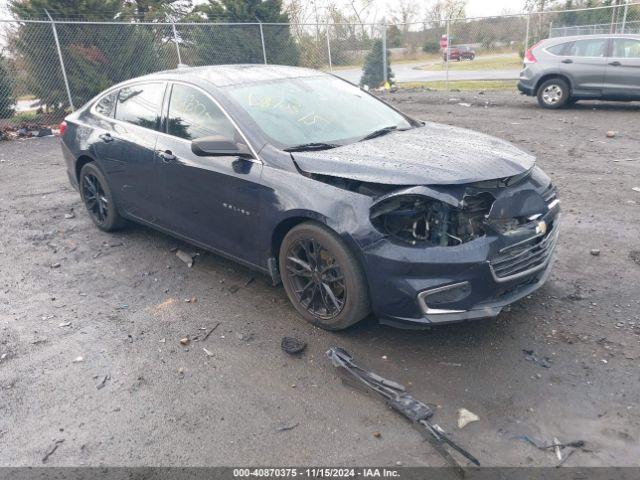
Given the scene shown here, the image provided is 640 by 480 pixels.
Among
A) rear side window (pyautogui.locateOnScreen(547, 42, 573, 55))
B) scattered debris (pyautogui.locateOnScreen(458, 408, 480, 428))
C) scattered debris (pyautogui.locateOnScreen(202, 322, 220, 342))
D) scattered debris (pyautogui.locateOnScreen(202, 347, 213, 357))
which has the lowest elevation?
scattered debris (pyautogui.locateOnScreen(458, 408, 480, 428))

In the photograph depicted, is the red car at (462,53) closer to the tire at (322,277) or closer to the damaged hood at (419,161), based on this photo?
the damaged hood at (419,161)

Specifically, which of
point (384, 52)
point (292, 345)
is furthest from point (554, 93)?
point (292, 345)

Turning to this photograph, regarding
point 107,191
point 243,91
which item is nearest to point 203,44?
point 107,191

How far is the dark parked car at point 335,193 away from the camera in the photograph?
3199mm

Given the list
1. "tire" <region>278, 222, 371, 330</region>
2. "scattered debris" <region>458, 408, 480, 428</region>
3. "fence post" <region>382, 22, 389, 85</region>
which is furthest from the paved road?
"scattered debris" <region>458, 408, 480, 428</region>

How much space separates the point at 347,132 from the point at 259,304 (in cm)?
151

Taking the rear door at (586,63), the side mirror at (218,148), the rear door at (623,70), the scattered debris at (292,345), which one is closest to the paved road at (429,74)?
the rear door at (586,63)

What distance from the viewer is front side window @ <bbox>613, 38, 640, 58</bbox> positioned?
11.4 metres

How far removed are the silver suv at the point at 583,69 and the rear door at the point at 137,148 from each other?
33.6ft

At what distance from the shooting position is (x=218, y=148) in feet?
12.3

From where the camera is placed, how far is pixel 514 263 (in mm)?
3299

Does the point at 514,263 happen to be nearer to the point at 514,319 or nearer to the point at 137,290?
the point at 514,319

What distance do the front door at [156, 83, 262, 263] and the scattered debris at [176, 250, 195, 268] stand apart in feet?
1.21

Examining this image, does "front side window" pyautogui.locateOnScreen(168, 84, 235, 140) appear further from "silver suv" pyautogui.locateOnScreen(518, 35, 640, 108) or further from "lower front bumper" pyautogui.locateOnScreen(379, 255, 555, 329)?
"silver suv" pyautogui.locateOnScreen(518, 35, 640, 108)
